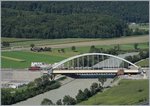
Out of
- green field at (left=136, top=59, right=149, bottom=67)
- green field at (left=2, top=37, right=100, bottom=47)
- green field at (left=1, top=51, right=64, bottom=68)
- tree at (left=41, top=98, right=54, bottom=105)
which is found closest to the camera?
tree at (left=41, top=98, right=54, bottom=105)

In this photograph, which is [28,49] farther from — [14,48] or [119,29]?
[119,29]

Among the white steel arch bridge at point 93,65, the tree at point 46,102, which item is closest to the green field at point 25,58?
the white steel arch bridge at point 93,65

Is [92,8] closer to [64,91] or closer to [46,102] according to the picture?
[64,91]

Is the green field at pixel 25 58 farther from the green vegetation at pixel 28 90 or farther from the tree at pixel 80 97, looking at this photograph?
the tree at pixel 80 97

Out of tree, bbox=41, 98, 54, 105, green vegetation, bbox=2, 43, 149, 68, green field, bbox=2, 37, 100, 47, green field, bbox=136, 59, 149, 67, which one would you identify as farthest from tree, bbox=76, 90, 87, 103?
green field, bbox=2, 37, 100, 47

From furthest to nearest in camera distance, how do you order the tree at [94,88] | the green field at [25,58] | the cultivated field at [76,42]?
the cultivated field at [76,42]
the green field at [25,58]
the tree at [94,88]

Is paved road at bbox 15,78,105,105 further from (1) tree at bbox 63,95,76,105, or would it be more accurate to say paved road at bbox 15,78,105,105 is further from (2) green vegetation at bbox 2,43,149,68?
(2) green vegetation at bbox 2,43,149,68
